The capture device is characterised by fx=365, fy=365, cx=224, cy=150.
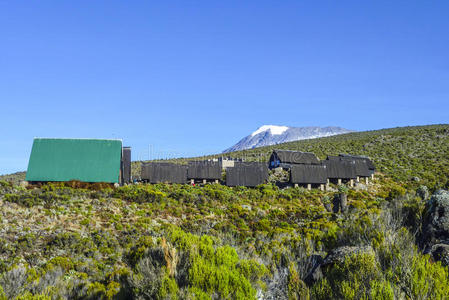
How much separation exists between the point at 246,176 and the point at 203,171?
5.02 m

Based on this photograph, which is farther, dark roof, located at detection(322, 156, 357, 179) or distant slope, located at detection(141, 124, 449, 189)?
distant slope, located at detection(141, 124, 449, 189)

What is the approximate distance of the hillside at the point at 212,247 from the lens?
291 inches

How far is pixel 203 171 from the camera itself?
3978 centimetres

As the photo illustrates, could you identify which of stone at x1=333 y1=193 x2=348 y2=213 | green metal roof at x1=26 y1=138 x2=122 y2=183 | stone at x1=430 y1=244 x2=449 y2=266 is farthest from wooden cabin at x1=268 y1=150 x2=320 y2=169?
stone at x1=430 y1=244 x2=449 y2=266

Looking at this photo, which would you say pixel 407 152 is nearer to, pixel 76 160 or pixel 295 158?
pixel 295 158

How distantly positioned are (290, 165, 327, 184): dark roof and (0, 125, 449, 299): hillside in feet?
17.3

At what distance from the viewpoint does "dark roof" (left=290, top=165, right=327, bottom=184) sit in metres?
38.1

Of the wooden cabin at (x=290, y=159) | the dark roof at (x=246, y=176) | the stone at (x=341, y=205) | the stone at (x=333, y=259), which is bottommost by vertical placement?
the stone at (x=341, y=205)

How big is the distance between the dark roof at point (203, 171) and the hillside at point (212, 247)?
8200 mm

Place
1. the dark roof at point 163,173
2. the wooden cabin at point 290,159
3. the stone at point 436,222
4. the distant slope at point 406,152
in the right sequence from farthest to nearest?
the wooden cabin at point 290,159 < the distant slope at point 406,152 < the dark roof at point 163,173 < the stone at point 436,222

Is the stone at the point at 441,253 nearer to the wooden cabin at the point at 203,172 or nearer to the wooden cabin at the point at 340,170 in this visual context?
the wooden cabin at the point at 203,172

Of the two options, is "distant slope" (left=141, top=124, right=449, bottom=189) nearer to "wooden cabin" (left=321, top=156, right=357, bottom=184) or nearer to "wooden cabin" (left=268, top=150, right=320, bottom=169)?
"wooden cabin" (left=321, top=156, right=357, bottom=184)

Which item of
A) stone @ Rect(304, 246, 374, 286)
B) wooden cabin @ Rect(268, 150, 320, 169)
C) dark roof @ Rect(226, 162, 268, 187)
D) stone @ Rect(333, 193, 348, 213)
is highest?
wooden cabin @ Rect(268, 150, 320, 169)

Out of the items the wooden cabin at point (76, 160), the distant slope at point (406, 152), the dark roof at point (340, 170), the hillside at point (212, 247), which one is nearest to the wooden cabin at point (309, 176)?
the dark roof at point (340, 170)
